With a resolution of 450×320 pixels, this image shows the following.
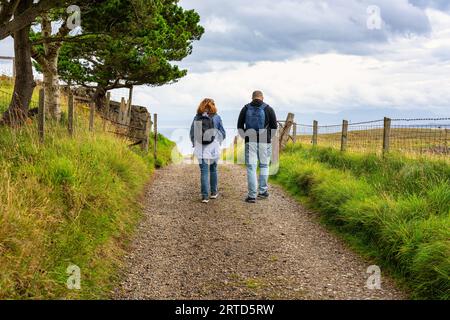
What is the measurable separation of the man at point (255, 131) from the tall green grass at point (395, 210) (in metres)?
1.33

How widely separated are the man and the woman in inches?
22.0

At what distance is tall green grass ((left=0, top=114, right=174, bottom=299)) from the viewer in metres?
4.52

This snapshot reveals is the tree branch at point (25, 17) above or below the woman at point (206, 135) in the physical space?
above

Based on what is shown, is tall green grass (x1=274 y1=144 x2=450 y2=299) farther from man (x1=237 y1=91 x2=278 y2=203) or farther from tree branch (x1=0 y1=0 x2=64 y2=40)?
tree branch (x1=0 y1=0 x2=64 y2=40)

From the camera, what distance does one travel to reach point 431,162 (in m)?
9.51

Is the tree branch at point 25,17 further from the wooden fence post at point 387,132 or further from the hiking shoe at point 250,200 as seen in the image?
the wooden fence post at point 387,132

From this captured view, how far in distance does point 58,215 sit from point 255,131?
5.20 m

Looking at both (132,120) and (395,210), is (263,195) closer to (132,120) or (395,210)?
(395,210)

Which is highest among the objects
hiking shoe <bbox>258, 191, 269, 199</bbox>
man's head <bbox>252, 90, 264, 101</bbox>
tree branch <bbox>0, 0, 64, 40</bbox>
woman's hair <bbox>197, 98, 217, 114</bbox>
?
tree branch <bbox>0, 0, 64, 40</bbox>

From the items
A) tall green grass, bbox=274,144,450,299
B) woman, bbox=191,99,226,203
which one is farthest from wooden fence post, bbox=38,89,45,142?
tall green grass, bbox=274,144,450,299

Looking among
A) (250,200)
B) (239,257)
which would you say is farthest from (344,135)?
(239,257)

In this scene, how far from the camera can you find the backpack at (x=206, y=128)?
9.76m

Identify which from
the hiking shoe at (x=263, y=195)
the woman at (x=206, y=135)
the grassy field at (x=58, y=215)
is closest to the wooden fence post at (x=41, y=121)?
the grassy field at (x=58, y=215)
